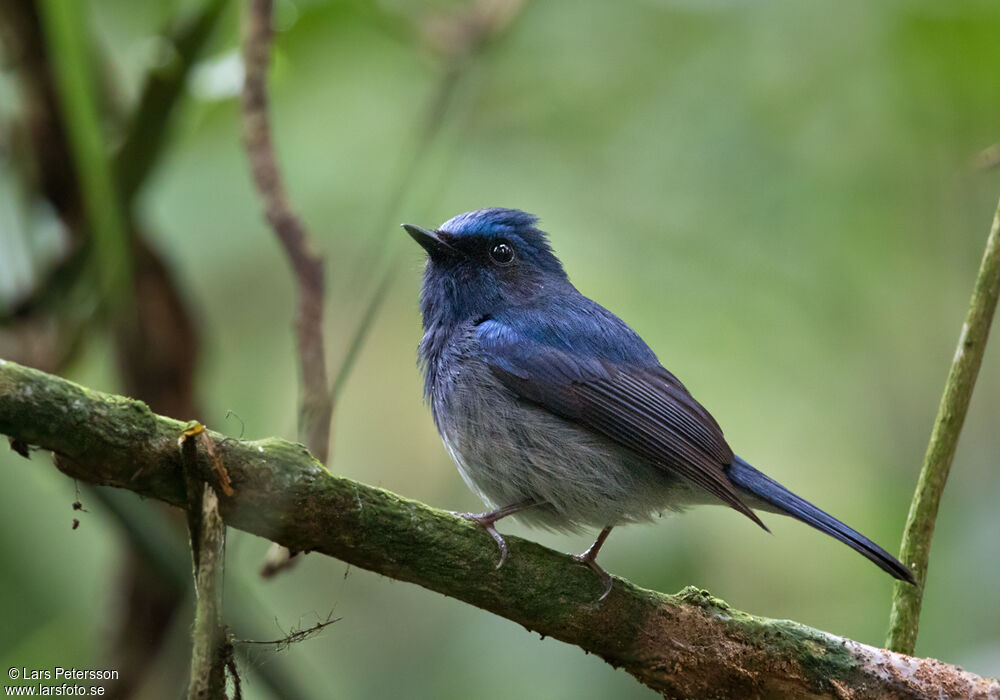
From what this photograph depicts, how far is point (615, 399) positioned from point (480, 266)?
2.93ft

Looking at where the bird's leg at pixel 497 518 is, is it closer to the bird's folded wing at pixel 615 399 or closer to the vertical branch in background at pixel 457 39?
the bird's folded wing at pixel 615 399

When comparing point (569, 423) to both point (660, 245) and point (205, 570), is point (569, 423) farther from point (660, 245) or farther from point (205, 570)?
point (660, 245)

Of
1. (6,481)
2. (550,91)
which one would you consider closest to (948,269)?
(550,91)

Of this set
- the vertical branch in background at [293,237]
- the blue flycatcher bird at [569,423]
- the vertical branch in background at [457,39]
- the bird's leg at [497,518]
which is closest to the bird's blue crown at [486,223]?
the blue flycatcher bird at [569,423]

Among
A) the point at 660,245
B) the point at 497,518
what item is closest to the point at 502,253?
the point at 497,518

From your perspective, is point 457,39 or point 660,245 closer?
point 457,39

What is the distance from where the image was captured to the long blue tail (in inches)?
128

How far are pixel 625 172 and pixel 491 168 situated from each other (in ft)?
2.87

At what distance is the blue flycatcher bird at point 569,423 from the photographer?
138 inches

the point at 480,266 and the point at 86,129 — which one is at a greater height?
the point at 480,266

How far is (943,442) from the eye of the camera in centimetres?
307

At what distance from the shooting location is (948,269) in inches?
221

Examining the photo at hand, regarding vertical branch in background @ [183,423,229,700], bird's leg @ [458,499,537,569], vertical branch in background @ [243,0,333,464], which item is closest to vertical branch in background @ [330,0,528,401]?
vertical branch in background @ [243,0,333,464]

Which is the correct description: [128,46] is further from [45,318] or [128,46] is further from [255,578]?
[255,578]
